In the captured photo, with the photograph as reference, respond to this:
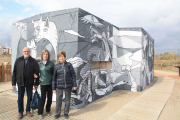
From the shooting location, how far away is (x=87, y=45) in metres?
4.94

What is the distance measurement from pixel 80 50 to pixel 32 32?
8.44 ft

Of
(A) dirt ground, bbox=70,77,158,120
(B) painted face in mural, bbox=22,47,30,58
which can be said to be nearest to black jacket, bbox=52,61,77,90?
(B) painted face in mural, bbox=22,47,30,58

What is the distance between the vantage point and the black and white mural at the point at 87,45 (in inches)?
180

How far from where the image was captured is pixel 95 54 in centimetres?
542

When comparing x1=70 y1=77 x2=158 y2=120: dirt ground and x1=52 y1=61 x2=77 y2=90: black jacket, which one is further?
x1=70 y1=77 x2=158 y2=120: dirt ground

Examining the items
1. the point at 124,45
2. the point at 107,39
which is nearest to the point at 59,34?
the point at 107,39

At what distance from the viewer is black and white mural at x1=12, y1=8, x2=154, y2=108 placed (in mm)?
4578

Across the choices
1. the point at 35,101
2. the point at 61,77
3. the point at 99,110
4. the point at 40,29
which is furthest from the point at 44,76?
the point at 40,29

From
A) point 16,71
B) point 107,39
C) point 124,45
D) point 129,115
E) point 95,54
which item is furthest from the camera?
point 124,45

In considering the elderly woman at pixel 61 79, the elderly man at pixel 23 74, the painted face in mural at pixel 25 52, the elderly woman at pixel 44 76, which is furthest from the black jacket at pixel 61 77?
the painted face in mural at pixel 25 52

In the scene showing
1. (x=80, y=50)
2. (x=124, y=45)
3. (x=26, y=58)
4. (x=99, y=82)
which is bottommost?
(x=99, y=82)

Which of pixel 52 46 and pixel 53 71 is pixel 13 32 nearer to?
pixel 52 46

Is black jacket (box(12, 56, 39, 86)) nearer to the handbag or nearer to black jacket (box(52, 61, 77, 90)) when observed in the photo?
the handbag

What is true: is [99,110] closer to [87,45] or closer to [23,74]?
[87,45]
